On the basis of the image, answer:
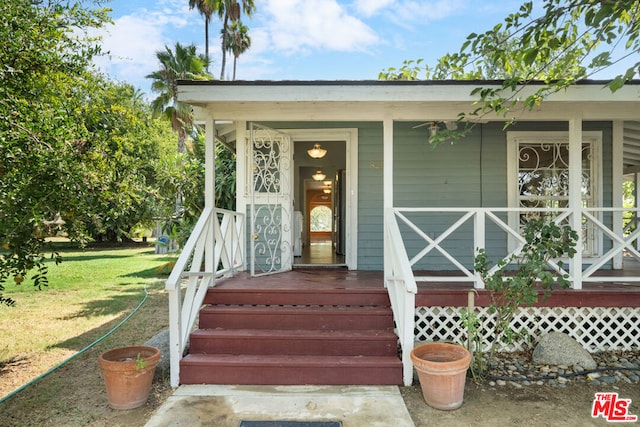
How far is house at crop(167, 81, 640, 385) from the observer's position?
4.06 metres

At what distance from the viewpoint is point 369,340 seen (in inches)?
144

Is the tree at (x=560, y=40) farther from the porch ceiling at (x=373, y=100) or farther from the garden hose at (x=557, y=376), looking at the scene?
the garden hose at (x=557, y=376)

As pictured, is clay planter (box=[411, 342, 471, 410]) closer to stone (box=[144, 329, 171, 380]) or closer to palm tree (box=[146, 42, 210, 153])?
stone (box=[144, 329, 171, 380])

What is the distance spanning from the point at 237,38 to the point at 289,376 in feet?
65.9

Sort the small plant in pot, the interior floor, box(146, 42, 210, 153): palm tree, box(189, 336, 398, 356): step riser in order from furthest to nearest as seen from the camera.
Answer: box(146, 42, 210, 153): palm tree < the interior floor < box(189, 336, 398, 356): step riser < the small plant in pot

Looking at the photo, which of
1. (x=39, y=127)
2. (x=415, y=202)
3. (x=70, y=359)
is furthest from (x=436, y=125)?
(x=70, y=359)

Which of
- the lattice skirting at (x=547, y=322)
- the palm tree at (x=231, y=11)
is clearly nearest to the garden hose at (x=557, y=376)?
the lattice skirting at (x=547, y=322)

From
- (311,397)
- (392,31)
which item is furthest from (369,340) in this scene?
(392,31)

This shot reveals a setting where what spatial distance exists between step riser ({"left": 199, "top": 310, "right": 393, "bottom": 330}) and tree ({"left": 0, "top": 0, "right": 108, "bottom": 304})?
1.59m

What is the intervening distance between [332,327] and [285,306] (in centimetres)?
55

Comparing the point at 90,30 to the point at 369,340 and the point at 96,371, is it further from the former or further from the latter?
the point at 369,340

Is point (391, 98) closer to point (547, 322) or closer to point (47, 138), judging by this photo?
point (547, 322)

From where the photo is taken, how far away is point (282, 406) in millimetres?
3049

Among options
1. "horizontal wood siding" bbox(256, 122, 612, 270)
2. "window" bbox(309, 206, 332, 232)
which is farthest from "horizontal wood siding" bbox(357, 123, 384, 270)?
"window" bbox(309, 206, 332, 232)
